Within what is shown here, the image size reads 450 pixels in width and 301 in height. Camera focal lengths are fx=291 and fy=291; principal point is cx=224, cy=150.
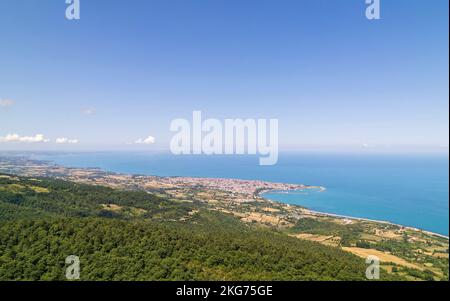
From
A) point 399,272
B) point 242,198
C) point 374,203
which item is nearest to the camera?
point 399,272

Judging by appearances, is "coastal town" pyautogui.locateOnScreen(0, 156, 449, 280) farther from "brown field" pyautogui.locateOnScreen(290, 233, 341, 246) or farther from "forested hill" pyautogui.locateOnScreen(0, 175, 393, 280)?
"forested hill" pyautogui.locateOnScreen(0, 175, 393, 280)

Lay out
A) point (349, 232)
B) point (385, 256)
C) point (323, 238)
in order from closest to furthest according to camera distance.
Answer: point (385, 256)
point (323, 238)
point (349, 232)

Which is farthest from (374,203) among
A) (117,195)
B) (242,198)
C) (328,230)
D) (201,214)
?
(117,195)

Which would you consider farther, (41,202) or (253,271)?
(41,202)

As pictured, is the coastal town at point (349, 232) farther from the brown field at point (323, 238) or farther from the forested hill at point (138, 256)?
the forested hill at point (138, 256)

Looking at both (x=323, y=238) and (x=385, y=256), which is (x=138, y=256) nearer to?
(x=385, y=256)

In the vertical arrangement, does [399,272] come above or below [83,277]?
below

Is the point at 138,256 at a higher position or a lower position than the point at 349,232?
higher

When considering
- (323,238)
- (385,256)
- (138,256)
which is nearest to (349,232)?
(323,238)

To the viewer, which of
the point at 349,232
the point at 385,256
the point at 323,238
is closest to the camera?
the point at 385,256

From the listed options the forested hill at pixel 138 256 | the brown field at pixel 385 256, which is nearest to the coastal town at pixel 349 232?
the brown field at pixel 385 256

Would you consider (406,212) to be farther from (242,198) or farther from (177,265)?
(177,265)
